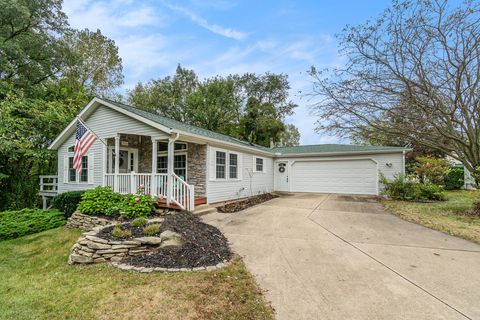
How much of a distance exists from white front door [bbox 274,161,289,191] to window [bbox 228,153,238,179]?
485 centimetres

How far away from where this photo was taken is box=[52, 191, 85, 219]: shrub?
883 centimetres

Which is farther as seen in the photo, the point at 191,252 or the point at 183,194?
the point at 183,194

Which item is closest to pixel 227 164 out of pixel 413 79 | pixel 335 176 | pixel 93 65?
pixel 335 176

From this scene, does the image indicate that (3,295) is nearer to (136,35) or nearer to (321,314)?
(321,314)

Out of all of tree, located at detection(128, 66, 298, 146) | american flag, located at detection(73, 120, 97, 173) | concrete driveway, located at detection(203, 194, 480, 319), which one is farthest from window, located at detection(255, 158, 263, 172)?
tree, located at detection(128, 66, 298, 146)

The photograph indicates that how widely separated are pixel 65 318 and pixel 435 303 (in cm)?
416

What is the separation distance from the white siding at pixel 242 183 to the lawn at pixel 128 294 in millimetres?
5265

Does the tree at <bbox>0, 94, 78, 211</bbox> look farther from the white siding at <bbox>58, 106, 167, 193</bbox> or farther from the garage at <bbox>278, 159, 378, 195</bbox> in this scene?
the garage at <bbox>278, 159, 378, 195</bbox>

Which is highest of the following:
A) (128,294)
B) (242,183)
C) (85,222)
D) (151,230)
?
(242,183)

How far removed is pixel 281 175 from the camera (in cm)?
1456

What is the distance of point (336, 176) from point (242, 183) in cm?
584

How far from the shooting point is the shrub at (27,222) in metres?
7.50

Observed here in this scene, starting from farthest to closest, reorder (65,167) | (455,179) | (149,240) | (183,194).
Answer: (455,179), (65,167), (183,194), (149,240)

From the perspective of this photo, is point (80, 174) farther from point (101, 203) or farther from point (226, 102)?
point (226, 102)
